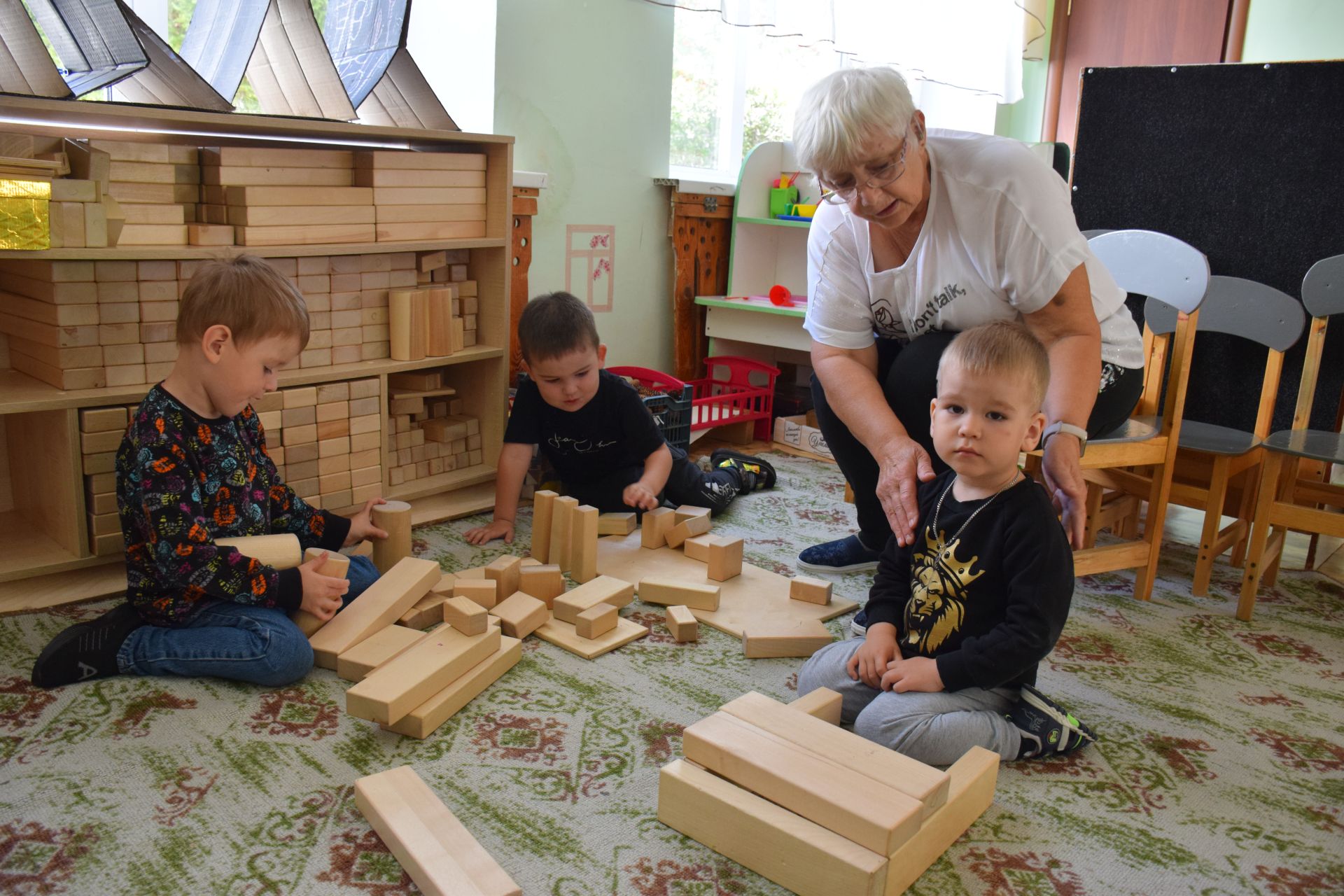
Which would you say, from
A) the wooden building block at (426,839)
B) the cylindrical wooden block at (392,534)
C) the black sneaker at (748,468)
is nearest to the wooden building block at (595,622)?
the cylindrical wooden block at (392,534)

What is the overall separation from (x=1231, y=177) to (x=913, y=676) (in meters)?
2.20

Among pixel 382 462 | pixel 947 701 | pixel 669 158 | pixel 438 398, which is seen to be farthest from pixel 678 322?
pixel 947 701

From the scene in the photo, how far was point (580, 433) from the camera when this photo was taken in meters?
2.77

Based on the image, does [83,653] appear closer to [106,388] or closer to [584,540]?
[106,388]

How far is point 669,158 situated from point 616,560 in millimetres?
2114

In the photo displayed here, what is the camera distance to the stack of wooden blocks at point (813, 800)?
1.30 m

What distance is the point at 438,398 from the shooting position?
10.0ft

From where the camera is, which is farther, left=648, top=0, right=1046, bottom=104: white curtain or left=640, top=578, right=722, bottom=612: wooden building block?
left=648, top=0, right=1046, bottom=104: white curtain

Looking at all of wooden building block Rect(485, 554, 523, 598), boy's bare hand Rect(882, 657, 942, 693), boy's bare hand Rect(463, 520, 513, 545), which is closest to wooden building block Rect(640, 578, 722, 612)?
wooden building block Rect(485, 554, 523, 598)

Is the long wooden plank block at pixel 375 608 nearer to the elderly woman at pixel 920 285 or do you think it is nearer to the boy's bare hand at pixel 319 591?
the boy's bare hand at pixel 319 591

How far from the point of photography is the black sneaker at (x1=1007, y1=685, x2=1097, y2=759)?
1.70m

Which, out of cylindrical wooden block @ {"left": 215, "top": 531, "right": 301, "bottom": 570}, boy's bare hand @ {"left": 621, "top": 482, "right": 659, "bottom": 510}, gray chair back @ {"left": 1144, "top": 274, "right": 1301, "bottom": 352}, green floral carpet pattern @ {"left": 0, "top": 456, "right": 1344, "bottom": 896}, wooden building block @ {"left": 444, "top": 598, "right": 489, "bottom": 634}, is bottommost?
green floral carpet pattern @ {"left": 0, "top": 456, "right": 1344, "bottom": 896}

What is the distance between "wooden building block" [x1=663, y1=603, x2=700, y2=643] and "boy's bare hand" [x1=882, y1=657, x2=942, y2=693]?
1.64 ft

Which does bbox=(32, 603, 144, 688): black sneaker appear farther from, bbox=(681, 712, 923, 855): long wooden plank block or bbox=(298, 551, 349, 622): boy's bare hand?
bbox=(681, 712, 923, 855): long wooden plank block
